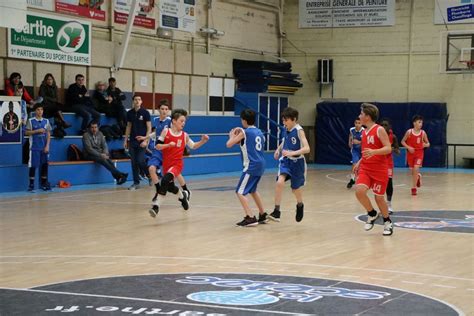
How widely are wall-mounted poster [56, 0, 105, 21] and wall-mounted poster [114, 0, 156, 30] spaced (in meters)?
0.60

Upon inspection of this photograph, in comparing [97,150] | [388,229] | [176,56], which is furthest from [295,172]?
[176,56]

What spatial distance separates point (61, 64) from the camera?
866 inches

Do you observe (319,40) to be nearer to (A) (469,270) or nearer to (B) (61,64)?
(B) (61,64)

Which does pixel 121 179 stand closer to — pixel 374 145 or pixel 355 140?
pixel 355 140

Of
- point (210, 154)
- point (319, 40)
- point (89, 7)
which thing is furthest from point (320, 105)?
point (89, 7)

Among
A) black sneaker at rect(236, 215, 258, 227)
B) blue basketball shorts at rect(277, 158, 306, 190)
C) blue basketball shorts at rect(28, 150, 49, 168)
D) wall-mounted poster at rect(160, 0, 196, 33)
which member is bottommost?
black sneaker at rect(236, 215, 258, 227)

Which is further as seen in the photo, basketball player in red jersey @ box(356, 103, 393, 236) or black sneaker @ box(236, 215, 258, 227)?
black sneaker @ box(236, 215, 258, 227)

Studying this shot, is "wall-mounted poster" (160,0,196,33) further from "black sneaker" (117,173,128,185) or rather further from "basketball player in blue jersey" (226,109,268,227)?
"basketball player in blue jersey" (226,109,268,227)

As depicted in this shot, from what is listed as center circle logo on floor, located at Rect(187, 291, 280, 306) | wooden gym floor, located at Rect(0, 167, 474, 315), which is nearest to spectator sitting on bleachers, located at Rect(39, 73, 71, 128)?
wooden gym floor, located at Rect(0, 167, 474, 315)

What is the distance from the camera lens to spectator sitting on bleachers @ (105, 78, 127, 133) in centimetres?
2225

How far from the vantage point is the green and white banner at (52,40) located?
20453mm

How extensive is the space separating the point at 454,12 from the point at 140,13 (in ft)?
37.5

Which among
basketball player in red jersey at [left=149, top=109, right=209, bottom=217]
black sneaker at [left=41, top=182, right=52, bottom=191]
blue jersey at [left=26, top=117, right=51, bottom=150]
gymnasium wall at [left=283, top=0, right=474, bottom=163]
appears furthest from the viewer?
gymnasium wall at [left=283, top=0, right=474, bottom=163]

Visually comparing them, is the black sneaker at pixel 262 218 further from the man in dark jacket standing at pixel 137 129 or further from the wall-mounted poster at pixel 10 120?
the wall-mounted poster at pixel 10 120
